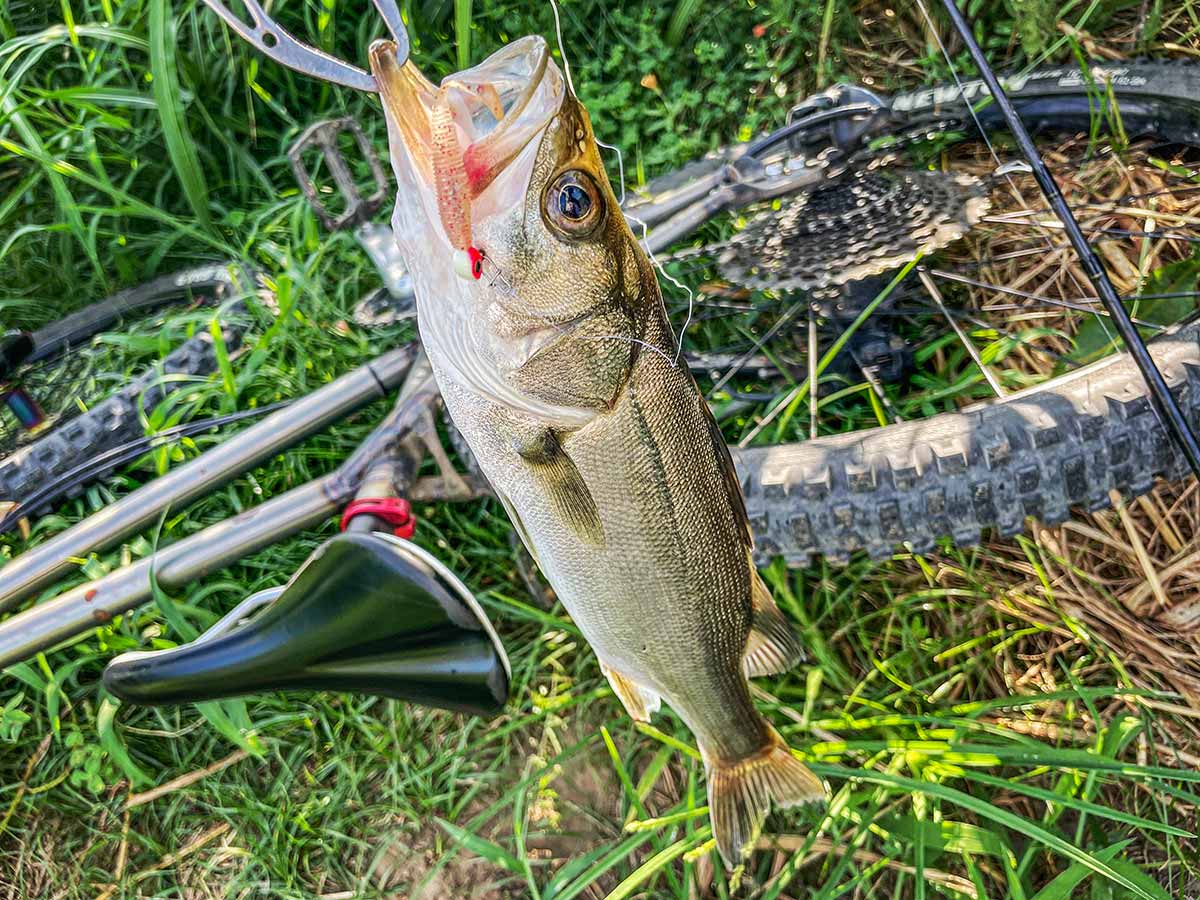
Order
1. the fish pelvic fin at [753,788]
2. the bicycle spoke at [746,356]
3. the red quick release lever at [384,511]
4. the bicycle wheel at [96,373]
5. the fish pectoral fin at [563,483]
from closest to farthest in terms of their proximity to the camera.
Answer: the fish pectoral fin at [563,483], the fish pelvic fin at [753,788], the red quick release lever at [384,511], the bicycle spoke at [746,356], the bicycle wheel at [96,373]

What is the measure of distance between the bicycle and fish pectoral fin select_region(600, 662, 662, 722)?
1.38ft

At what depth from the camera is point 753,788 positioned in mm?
1762

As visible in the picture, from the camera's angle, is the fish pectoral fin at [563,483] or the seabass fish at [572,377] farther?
the fish pectoral fin at [563,483]

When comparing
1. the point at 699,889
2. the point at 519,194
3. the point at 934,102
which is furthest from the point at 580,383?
the point at 934,102

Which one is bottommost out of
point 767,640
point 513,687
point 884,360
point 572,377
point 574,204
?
point 513,687

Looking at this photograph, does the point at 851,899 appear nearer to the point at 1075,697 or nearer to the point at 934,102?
the point at 1075,697

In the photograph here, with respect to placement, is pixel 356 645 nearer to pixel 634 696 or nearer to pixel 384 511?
pixel 384 511

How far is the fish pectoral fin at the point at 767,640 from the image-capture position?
160 cm

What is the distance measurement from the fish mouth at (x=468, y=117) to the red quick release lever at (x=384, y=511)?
0.91 m

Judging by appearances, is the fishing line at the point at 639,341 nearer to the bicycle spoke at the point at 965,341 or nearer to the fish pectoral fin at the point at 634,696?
the fish pectoral fin at the point at 634,696

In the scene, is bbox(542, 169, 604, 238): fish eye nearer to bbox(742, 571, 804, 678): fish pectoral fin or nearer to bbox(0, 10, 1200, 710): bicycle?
bbox(742, 571, 804, 678): fish pectoral fin

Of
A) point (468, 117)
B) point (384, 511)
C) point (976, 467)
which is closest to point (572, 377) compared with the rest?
point (468, 117)

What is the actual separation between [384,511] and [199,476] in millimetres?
648

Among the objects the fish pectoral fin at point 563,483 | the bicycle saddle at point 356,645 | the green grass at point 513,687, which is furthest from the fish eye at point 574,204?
the green grass at point 513,687
